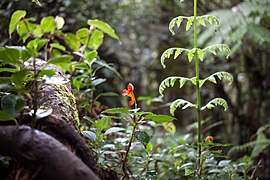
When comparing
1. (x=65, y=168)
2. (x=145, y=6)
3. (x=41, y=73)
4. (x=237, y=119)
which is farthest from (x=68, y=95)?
(x=145, y=6)

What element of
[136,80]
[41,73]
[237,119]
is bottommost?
[237,119]

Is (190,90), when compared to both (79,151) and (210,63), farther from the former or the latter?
(79,151)

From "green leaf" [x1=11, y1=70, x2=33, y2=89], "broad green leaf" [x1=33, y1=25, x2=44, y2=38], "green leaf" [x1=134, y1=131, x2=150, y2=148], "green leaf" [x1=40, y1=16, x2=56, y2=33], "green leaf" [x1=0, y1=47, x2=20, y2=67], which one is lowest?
"green leaf" [x1=134, y1=131, x2=150, y2=148]

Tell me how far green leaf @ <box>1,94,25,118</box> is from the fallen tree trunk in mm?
41

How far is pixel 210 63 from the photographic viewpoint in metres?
2.88

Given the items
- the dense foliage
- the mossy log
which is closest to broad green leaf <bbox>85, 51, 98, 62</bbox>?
the dense foliage

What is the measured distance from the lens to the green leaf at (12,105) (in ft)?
2.46

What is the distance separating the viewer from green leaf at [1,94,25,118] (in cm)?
75

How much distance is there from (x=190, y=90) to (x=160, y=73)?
0.39 meters

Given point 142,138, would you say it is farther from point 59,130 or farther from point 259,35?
point 259,35

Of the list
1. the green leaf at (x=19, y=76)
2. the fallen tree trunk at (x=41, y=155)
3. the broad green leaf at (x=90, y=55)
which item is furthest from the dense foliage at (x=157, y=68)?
the fallen tree trunk at (x=41, y=155)

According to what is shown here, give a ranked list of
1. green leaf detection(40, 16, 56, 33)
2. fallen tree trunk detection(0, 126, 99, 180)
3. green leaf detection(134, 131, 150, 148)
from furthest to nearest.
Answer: green leaf detection(40, 16, 56, 33)
green leaf detection(134, 131, 150, 148)
fallen tree trunk detection(0, 126, 99, 180)

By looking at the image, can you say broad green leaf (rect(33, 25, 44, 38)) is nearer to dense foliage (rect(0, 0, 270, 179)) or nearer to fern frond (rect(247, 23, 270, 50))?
dense foliage (rect(0, 0, 270, 179))

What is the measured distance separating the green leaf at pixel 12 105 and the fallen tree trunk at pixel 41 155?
0.14 feet
